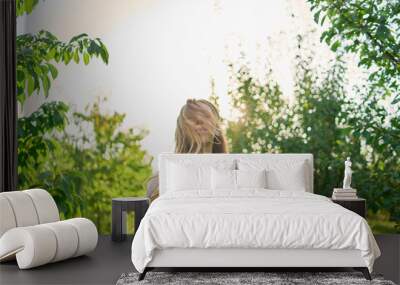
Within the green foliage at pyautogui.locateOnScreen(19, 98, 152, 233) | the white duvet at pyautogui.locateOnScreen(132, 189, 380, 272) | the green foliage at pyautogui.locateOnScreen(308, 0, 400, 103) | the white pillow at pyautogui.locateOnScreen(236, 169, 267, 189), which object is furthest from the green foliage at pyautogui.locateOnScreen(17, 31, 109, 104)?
the white duvet at pyautogui.locateOnScreen(132, 189, 380, 272)

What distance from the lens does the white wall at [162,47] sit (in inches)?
292

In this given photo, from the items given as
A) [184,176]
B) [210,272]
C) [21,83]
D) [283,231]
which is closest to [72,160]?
[21,83]

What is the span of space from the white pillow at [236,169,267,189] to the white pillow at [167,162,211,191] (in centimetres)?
32

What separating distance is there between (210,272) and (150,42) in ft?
10.8

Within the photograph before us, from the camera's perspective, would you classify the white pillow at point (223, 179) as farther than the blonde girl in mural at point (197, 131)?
No

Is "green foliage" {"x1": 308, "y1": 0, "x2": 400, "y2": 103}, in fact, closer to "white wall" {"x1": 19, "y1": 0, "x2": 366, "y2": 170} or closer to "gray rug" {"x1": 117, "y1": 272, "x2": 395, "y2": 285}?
"white wall" {"x1": 19, "y1": 0, "x2": 366, "y2": 170}

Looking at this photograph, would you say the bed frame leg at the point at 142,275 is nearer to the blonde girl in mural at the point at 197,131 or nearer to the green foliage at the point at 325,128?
the blonde girl in mural at the point at 197,131

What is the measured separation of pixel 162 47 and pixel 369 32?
2.32 m

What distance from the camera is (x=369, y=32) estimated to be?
283 inches

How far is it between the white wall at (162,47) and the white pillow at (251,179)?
41.4 inches

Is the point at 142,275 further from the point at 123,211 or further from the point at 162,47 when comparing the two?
the point at 162,47

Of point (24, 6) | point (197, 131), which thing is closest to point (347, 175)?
point (197, 131)

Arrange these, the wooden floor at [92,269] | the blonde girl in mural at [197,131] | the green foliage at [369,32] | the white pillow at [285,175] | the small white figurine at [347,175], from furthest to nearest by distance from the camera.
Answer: the blonde girl in mural at [197,131] → the green foliage at [369,32] → the small white figurine at [347,175] → the white pillow at [285,175] → the wooden floor at [92,269]

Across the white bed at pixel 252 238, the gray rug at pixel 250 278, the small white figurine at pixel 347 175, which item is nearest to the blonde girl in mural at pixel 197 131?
the small white figurine at pixel 347 175
